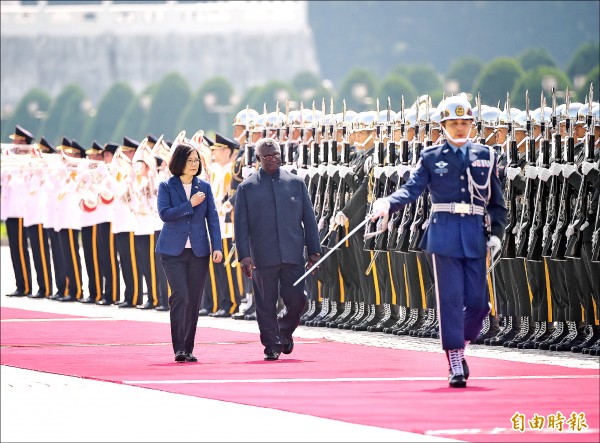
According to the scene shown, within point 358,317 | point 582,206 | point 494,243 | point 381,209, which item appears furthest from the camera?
point 358,317

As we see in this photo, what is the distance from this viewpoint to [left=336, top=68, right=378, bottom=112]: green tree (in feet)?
281

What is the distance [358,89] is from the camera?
286ft

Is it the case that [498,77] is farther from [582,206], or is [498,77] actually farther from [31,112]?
[582,206]

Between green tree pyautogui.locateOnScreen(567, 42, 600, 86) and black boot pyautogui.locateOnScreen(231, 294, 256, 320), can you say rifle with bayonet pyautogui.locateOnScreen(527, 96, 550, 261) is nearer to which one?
black boot pyautogui.locateOnScreen(231, 294, 256, 320)

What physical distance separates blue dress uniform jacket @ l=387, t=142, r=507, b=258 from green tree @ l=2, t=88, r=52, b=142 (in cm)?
8210

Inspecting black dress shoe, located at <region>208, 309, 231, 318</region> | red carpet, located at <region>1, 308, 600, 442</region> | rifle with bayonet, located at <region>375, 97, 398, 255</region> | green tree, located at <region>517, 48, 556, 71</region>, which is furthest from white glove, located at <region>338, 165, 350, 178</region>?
green tree, located at <region>517, 48, 556, 71</region>

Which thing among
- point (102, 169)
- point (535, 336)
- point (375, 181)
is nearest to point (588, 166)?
point (535, 336)

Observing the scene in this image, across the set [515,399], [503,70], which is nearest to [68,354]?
[515,399]

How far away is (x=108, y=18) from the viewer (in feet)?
348

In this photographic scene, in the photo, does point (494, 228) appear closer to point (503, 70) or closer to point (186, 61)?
point (503, 70)

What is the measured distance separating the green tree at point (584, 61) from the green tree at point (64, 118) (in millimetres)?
27666

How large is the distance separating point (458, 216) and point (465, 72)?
77773 millimetres

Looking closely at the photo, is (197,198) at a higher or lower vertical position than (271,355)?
higher

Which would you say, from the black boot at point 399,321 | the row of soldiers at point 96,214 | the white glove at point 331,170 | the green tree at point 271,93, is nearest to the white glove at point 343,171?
the white glove at point 331,170
